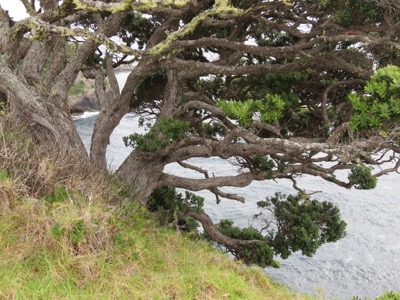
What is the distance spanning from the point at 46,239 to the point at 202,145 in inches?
220

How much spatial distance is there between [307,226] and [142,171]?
5.17m

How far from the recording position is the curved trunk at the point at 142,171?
1010 cm

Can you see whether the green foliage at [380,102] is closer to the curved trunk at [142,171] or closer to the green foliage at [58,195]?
the green foliage at [58,195]

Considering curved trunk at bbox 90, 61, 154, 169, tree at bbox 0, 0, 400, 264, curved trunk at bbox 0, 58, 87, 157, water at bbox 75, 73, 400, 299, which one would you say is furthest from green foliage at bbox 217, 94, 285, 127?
water at bbox 75, 73, 400, 299

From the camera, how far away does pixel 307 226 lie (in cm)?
1102

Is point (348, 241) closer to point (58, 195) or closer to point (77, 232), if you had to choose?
point (58, 195)

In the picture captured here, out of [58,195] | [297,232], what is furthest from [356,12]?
[58,195]

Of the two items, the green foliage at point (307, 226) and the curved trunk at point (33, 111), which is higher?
the curved trunk at point (33, 111)

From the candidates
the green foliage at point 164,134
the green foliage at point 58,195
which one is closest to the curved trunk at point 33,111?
the green foliage at point 164,134

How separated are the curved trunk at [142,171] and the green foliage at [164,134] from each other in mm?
460

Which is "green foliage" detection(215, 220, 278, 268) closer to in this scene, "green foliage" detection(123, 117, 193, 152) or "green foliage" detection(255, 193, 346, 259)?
"green foliage" detection(255, 193, 346, 259)

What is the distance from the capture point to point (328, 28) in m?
8.51

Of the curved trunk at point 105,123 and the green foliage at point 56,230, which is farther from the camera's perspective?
the curved trunk at point 105,123

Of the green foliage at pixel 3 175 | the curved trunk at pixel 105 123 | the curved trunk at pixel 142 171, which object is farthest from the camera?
the curved trunk at pixel 105 123
